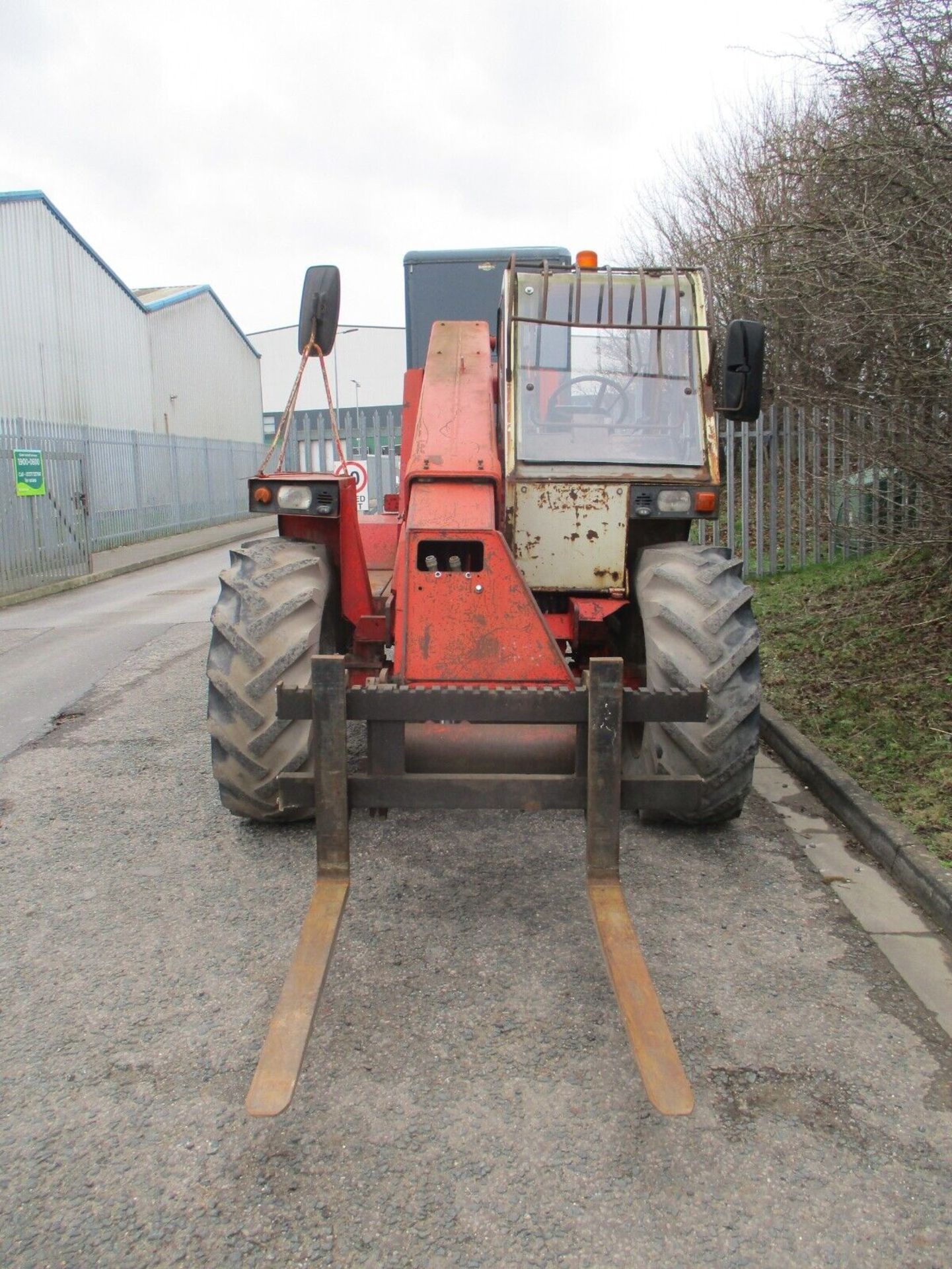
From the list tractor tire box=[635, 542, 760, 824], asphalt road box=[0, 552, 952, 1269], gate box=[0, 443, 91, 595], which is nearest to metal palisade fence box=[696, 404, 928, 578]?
tractor tire box=[635, 542, 760, 824]

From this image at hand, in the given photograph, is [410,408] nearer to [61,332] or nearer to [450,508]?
[450,508]

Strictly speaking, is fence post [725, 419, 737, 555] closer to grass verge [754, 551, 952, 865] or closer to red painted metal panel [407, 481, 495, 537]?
grass verge [754, 551, 952, 865]

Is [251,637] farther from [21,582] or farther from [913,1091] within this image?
[21,582]

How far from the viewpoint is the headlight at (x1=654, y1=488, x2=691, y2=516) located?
460 centimetres

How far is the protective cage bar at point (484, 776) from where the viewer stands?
10.8ft

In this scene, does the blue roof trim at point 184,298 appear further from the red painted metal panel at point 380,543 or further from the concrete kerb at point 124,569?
the red painted metal panel at point 380,543

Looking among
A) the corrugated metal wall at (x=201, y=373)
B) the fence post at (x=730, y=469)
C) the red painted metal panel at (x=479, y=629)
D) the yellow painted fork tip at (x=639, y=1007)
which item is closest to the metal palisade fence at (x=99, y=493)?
the corrugated metal wall at (x=201, y=373)

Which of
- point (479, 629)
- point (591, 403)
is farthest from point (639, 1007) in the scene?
point (591, 403)

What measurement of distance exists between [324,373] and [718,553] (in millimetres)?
1987

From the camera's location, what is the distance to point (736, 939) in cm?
376

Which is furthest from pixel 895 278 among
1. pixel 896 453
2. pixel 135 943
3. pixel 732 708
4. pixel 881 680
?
pixel 135 943

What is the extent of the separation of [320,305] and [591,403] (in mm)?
1349

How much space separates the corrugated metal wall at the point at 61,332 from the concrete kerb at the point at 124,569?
4.70 m

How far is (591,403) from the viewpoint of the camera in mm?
4840
